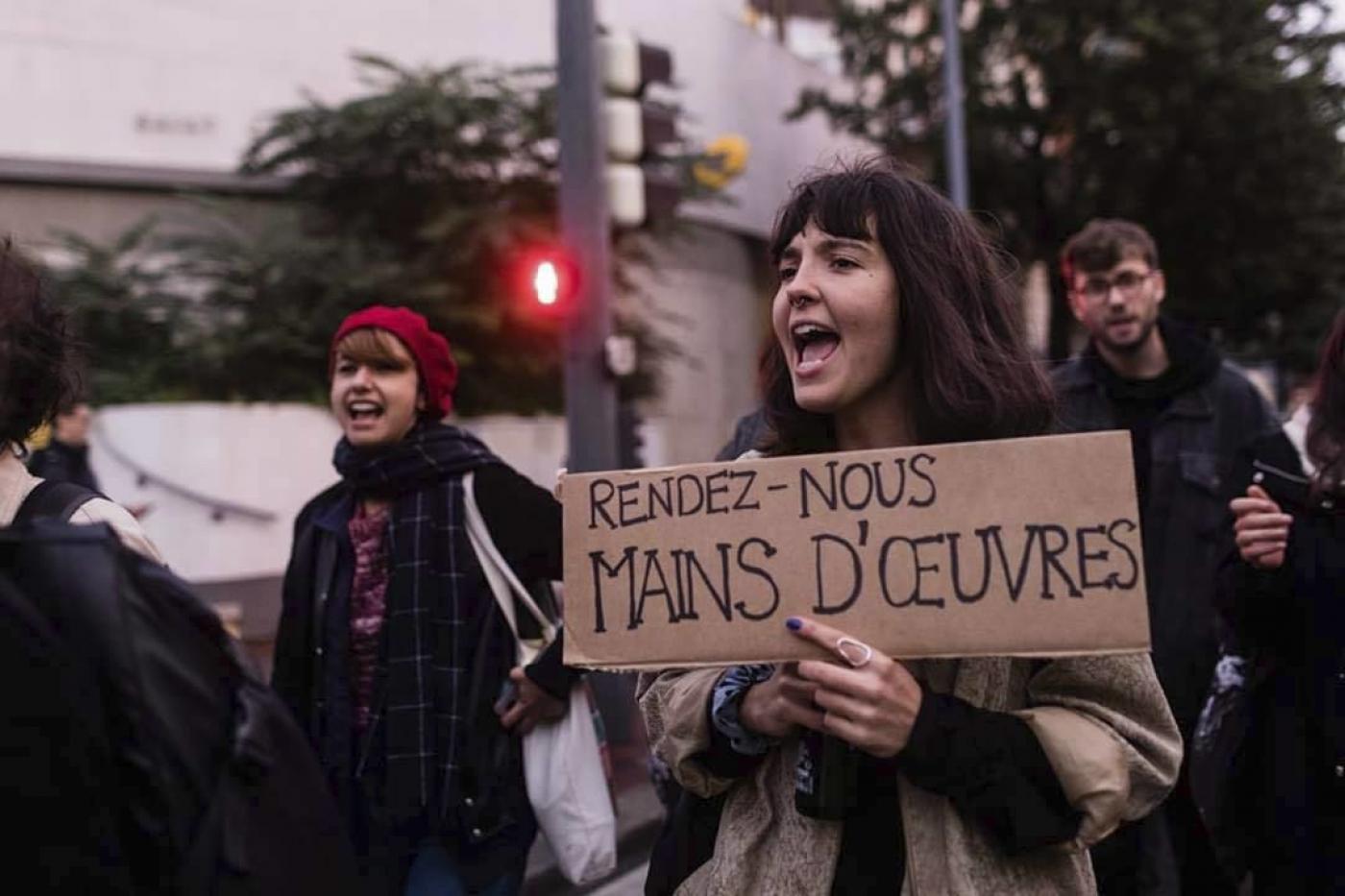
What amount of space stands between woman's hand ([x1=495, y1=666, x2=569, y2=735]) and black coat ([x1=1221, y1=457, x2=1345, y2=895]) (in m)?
1.56

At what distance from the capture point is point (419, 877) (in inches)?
134

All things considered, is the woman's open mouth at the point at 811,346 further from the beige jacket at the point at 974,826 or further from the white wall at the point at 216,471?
the white wall at the point at 216,471

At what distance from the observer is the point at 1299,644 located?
3.21 metres

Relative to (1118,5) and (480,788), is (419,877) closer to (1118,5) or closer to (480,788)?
(480,788)

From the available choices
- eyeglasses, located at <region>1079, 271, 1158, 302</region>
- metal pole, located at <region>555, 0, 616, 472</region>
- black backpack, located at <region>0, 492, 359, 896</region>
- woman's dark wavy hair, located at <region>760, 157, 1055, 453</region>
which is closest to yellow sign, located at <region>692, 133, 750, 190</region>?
metal pole, located at <region>555, 0, 616, 472</region>

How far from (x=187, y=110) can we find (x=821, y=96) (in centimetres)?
1001

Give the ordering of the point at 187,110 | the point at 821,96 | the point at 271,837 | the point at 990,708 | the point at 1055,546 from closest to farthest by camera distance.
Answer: the point at 271,837 < the point at 1055,546 < the point at 990,708 < the point at 187,110 < the point at 821,96

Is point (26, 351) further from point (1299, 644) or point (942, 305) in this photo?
point (1299, 644)

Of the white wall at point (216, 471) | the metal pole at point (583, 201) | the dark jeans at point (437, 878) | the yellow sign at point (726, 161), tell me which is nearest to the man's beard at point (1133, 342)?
the dark jeans at point (437, 878)

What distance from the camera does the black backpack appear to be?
1.50 meters

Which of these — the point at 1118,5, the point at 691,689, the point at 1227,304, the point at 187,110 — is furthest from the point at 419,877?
the point at 1227,304

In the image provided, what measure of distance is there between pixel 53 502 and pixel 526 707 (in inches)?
59.2

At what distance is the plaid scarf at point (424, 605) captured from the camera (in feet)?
10.9

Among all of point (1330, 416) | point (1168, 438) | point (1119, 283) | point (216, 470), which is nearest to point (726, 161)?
point (216, 470)
